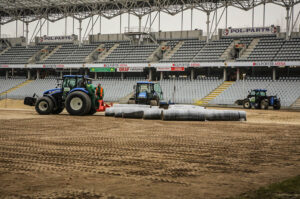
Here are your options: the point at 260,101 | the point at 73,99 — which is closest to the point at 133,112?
the point at 73,99

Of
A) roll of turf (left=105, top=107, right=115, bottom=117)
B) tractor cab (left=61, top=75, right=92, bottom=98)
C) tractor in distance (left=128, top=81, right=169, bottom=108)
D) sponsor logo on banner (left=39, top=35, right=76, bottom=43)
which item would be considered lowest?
roll of turf (left=105, top=107, right=115, bottom=117)

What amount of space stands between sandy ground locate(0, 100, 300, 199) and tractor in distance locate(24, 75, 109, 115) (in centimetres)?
785

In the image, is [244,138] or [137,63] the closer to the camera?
[244,138]

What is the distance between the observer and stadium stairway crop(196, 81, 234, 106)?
3892cm

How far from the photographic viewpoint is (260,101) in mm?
33812

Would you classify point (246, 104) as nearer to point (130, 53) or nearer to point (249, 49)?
point (249, 49)

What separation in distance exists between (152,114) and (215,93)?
76.9 ft

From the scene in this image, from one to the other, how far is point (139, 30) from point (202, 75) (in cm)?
1221

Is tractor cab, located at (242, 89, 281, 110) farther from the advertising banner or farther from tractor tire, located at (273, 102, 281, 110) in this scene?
the advertising banner

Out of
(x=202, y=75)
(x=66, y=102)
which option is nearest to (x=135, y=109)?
(x=66, y=102)

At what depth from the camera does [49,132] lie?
11391 millimetres

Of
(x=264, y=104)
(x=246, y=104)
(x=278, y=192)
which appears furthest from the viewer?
(x=246, y=104)

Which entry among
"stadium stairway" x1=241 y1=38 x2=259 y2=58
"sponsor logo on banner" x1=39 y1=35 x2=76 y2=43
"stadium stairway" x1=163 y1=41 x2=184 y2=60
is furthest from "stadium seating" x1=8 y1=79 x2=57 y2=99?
"stadium stairway" x1=241 y1=38 x2=259 y2=58

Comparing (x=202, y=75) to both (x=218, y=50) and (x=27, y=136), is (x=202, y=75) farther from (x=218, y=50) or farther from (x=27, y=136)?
(x=27, y=136)
